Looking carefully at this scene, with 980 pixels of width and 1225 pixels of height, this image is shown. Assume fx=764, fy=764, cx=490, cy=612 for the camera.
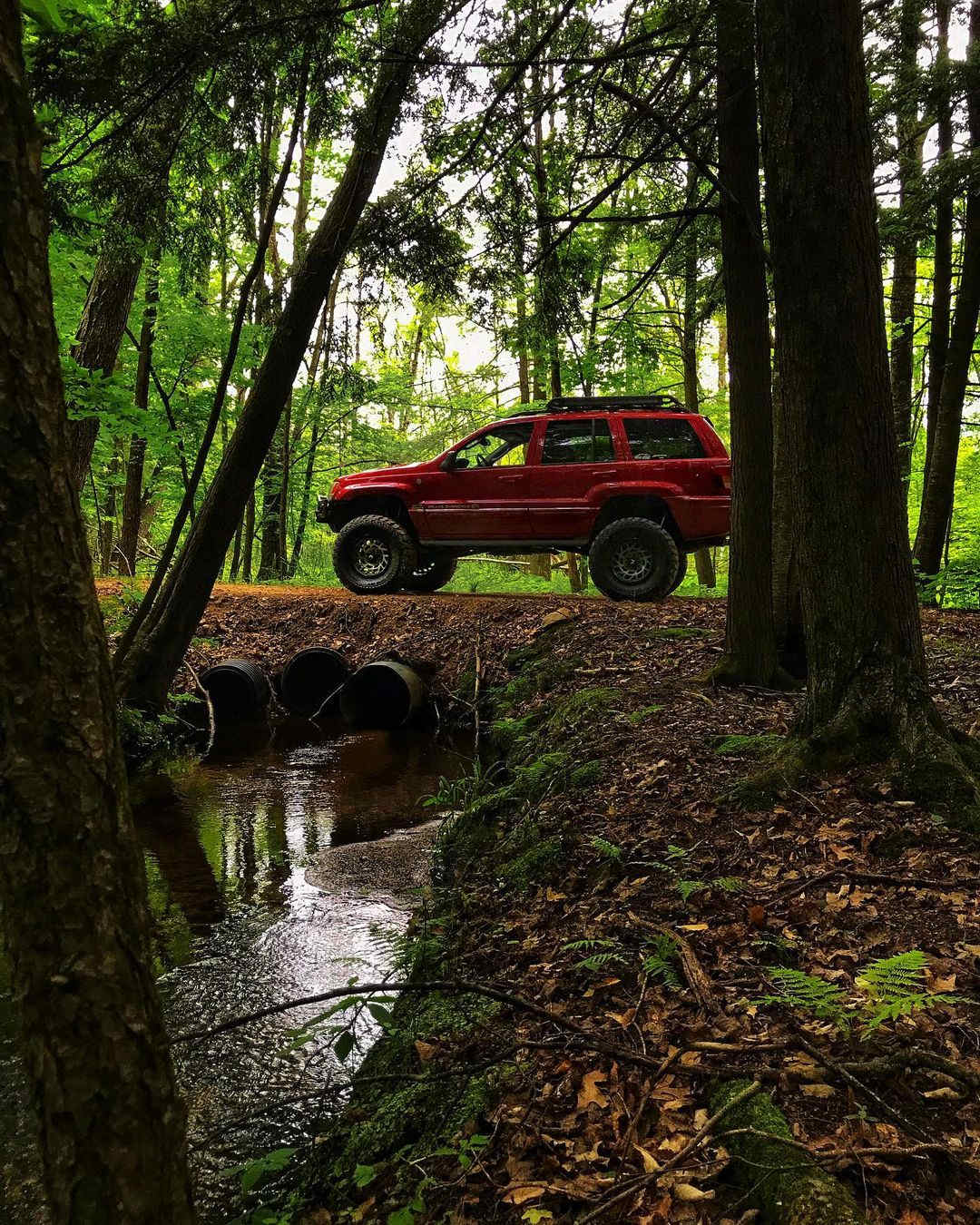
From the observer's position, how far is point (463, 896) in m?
4.09

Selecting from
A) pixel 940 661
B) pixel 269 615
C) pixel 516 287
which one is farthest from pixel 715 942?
pixel 269 615

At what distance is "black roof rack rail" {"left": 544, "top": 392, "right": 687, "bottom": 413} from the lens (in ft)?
32.3

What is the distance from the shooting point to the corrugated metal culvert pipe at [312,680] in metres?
10.4

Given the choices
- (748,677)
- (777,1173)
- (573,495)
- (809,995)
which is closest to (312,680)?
(573,495)

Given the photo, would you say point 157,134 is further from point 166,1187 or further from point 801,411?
point 166,1187

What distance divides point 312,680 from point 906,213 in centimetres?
918

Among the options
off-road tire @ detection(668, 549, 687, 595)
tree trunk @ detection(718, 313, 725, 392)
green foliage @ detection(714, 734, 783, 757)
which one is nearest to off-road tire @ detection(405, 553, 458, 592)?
off-road tire @ detection(668, 549, 687, 595)

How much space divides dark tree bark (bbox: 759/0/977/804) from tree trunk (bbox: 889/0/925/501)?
9.60 ft

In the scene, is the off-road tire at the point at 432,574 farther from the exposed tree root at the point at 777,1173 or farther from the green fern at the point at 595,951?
the exposed tree root at the point at 777,1173

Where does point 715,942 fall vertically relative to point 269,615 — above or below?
below

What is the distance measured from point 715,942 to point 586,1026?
2.08ft

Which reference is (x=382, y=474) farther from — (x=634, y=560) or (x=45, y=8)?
(x=45, y=8)

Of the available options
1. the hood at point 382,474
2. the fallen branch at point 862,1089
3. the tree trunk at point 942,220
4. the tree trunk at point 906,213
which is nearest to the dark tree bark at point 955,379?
the tree trunk at point 942,220

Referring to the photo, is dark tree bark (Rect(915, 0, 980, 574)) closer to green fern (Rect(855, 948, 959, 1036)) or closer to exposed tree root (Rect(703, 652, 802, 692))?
exposed tree root (Rect(703, 652, 802, 692))
